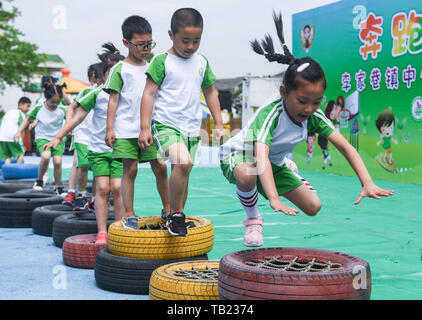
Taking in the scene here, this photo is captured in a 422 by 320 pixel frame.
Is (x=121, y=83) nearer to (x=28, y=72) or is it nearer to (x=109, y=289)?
(x=109, y=289)

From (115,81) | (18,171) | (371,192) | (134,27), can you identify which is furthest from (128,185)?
(18,171)

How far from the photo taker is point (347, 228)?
6059 mm

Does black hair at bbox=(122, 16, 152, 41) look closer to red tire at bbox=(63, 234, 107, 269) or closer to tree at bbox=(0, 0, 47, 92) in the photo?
red tire at bbox=(63, 234, 107, 269)

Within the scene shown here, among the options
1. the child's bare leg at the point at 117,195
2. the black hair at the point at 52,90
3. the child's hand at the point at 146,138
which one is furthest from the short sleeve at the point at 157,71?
the black hair at the point at 52,90

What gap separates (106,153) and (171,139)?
1365 mm

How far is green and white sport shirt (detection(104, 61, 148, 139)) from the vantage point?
453 centimetres

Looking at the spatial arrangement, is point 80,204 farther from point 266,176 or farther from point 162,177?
point 266,176

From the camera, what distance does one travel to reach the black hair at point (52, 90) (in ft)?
26.9

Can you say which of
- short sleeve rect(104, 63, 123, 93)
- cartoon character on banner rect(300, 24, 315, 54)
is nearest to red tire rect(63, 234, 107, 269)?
short sleeve rect(104, 63, 123, 93)

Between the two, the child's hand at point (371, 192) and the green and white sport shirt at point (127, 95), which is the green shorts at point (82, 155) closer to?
the green and white sport shirt at point (127, 95)

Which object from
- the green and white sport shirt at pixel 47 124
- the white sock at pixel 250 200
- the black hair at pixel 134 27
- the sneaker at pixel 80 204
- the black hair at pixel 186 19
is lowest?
the sneaker at pixel 80 204

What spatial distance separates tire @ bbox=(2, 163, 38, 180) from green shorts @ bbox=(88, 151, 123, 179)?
26.3 ft

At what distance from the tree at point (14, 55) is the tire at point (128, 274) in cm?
2491

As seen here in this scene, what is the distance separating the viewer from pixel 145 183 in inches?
456
